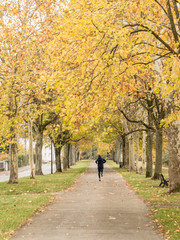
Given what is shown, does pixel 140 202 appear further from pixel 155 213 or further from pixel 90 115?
pixel 90 115

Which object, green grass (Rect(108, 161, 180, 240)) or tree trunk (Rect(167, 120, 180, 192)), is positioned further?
tree trunk (Rect(167, 120, 180, 192))

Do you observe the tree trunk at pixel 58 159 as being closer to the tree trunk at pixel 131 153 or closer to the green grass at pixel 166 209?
the tree trunk at pixel 131 153

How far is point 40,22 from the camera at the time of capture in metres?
23.7

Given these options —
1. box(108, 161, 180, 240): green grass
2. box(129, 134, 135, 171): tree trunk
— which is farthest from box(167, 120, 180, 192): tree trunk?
box(129, 134, 135, 171): tree trunk

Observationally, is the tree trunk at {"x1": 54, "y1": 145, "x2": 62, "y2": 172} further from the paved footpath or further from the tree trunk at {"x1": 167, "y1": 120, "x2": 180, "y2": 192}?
the paved footpath

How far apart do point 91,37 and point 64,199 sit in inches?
325

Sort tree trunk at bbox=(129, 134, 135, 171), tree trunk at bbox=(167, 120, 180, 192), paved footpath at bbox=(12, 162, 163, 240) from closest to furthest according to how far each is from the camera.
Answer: paved footpath at bbox=(12, 162, 163, 240), tree trunk at bbox=(167, 120, 180, 192), tree trunk at bbox=(129, 134, 135, 171)

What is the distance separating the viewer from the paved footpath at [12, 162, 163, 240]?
912 centimetres

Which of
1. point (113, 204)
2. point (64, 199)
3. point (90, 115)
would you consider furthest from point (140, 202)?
point (90, 115)

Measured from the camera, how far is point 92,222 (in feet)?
35.6

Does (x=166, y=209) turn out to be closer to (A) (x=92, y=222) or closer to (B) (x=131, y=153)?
(A) (x=92, y=222)

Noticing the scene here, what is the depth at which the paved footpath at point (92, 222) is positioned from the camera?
9.12 m

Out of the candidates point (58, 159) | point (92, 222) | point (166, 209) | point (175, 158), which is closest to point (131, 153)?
point (58, 159)

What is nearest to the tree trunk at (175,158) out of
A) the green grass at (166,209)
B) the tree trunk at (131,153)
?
the green grass at (166,209)
